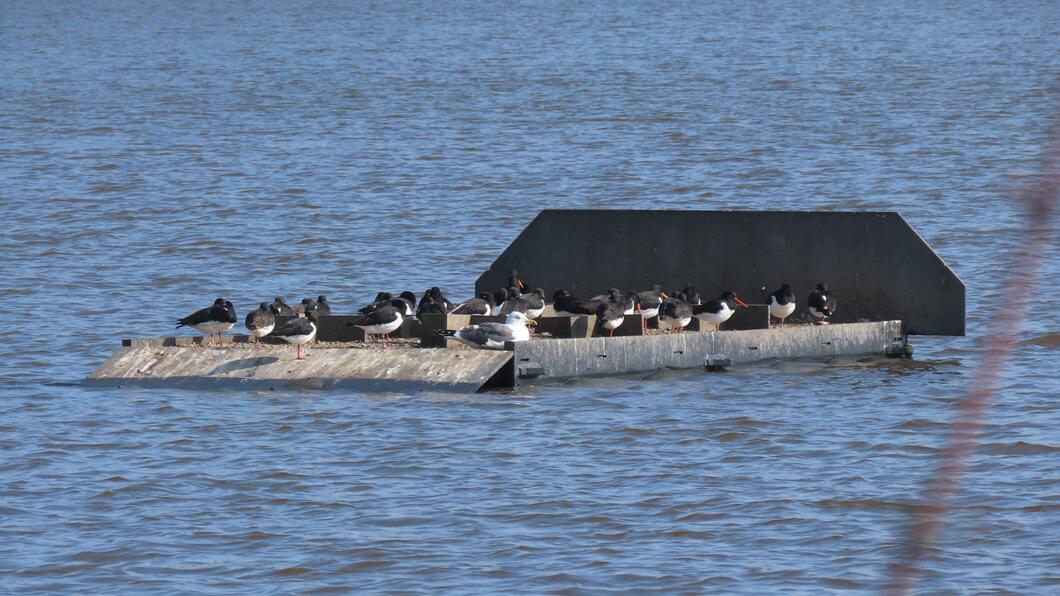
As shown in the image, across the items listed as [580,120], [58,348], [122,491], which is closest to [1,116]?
[580,120]

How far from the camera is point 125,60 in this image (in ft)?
304

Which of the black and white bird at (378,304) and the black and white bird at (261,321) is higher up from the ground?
the black and white bird at (378,304)

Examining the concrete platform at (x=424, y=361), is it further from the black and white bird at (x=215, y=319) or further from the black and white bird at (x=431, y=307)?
the black and white bird at (x=431, y=307)

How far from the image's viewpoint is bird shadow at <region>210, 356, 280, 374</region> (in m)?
19.3

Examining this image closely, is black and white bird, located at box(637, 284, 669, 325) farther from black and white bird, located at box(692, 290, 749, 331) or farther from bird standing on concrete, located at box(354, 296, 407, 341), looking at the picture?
bird standing on concrete, located at box(354, 296, 407, 341)

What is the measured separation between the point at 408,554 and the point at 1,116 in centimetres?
5516

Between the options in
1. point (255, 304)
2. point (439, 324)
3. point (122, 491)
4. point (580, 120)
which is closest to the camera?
point (122, 491)

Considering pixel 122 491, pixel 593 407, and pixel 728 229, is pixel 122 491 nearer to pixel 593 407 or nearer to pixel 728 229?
pixel 593 407

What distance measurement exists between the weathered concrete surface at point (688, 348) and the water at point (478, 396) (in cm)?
23

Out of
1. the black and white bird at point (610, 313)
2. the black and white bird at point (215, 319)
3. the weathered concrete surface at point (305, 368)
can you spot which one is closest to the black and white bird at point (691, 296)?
the black and white bird at point (610, 313)

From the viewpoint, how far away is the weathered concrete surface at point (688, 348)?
19.3 meters

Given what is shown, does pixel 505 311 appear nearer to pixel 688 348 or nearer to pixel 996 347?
pixel 688 348

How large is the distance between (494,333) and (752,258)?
208 inches

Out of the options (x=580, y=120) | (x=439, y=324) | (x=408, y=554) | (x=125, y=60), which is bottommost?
(x=408, y=554)
